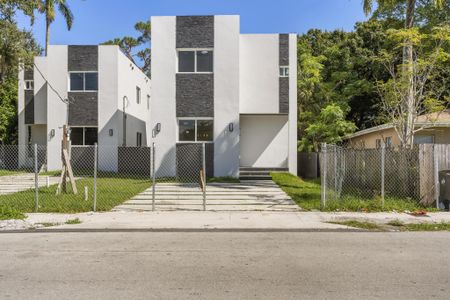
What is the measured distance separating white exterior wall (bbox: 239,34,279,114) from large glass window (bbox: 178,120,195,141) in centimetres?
257

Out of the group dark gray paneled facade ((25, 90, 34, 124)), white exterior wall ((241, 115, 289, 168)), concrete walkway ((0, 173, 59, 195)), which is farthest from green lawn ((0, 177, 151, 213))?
dark gray paneled facade ((25, 90, 34, 124))

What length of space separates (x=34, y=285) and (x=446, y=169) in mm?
10720

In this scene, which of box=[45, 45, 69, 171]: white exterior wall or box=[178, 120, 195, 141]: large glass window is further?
box=[45, 45, 69, 171]: white exterior wall

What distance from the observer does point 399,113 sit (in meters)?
14.2

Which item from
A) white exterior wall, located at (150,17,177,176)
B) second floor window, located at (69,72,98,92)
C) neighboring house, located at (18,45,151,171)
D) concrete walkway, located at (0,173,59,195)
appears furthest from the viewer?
second floor window, located at (69,72,98,92)

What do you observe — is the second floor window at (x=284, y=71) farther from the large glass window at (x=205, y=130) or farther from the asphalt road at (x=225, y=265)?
the asphalt road at (x=225, y=265)

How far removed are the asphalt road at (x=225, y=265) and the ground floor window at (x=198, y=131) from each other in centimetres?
1138

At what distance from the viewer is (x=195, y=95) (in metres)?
19.6

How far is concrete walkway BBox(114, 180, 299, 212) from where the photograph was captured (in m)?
11.7

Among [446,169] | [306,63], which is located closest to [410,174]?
[446,169]

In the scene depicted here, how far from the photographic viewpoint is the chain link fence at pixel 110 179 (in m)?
11.6

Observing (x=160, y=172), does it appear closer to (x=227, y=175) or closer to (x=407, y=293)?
(x=227, y=175)

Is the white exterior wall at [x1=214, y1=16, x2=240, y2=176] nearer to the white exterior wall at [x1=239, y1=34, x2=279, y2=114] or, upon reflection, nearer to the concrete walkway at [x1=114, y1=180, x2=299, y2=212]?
the white exterior wall at [x1=239, y1=34, x2=279, y2=114]

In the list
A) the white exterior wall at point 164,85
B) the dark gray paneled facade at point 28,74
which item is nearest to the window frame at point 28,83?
the dark gray paneled facade at point 28,74
